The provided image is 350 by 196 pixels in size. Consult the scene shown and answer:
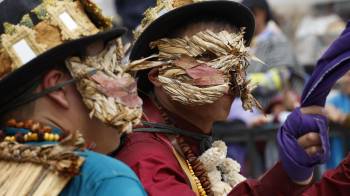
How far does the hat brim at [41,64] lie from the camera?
9.50 ft

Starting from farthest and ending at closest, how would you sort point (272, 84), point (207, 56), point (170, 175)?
point (272, 84), point (207, 56), point (170, 175)

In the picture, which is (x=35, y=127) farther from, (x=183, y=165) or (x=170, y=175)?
(x=183, y=165)

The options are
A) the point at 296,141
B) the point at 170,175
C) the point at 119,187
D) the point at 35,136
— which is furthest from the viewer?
the point at 296,141

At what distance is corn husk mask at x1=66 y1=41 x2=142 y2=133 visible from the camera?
2.94 meters

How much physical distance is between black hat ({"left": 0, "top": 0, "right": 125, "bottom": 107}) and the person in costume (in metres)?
0.51

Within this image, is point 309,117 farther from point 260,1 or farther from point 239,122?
point 260,1

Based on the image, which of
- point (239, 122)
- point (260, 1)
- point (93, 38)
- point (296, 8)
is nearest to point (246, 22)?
point (93, 38)

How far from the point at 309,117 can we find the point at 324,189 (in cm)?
37

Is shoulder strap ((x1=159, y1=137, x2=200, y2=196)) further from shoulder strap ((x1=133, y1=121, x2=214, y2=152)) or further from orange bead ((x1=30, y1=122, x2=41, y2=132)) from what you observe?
orange bead ((x1=30, y1=122, x2=41, y2=132))

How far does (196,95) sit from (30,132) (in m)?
0.86

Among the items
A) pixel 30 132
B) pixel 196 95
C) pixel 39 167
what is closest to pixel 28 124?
pixel 30 132

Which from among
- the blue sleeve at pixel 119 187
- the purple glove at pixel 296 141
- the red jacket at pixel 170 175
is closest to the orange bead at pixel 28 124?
the blue sleeve at pixel 119 187

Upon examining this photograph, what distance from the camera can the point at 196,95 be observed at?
3.60m

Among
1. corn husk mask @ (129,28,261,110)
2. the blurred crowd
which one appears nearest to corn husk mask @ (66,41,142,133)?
corn husk mask @ (129,28,261,110)
